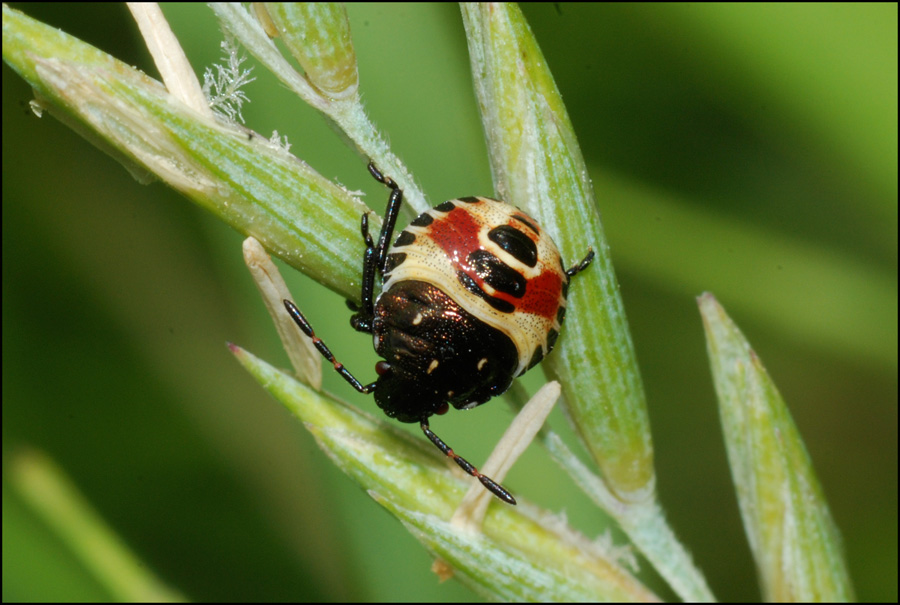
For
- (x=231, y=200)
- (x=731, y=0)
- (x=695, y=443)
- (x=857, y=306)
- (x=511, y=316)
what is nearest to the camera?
(x=231, y=200)

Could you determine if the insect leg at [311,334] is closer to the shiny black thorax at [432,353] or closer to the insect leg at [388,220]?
the shiny black thorax at [432,353]

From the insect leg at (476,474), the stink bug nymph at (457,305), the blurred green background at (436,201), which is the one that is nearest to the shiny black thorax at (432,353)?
the stink bug nymph at (457,305)

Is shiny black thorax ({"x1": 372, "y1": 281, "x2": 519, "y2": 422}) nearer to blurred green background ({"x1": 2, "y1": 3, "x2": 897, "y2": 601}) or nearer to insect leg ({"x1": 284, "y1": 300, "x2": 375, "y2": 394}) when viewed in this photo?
insect leg ({"x1": 284, "y1": 300, "x2": 375, "y2": 394})

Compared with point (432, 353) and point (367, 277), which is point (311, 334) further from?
point (432, 353)

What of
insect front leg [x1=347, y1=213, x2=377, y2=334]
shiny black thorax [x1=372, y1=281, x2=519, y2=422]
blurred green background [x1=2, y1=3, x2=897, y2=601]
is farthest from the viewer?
blurred green background [x1=2, y1=3, x2=897, y2=601]

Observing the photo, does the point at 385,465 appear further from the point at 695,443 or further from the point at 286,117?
the point at 695,443

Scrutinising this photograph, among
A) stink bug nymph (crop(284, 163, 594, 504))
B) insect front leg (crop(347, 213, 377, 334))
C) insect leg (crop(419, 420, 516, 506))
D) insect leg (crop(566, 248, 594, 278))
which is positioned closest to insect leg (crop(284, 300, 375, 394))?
stink bug nymph (crop(284, 163, 594, 504))

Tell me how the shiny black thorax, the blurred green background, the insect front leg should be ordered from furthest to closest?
the blurred green background, the shiny black thorax, the insect front leg

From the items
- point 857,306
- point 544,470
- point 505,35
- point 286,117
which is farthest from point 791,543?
point 286,117
